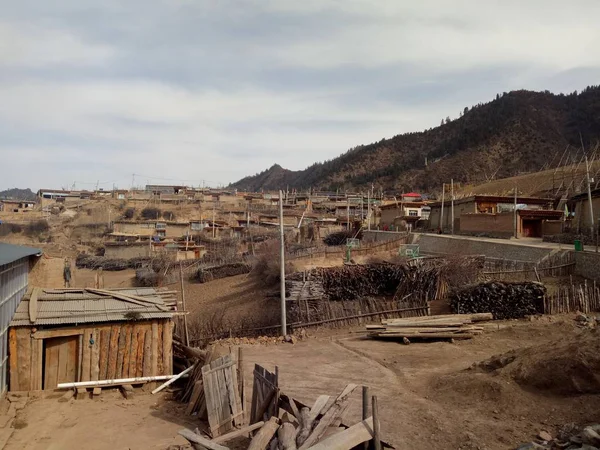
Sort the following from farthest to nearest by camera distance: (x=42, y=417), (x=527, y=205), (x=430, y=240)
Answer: (x=527, y=205), (x=430, y=240), (x=42, y=417)

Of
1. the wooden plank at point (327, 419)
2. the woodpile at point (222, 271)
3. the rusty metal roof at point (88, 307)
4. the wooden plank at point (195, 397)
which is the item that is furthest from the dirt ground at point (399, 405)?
the woodpile at point (222, 271)

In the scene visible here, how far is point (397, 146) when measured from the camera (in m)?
110

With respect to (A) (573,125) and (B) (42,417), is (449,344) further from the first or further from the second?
(A) (573,125)

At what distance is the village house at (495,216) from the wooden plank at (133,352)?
23.6 m

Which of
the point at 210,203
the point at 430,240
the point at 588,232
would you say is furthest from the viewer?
the point at 210,203

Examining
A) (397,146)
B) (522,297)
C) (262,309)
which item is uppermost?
(397,146)

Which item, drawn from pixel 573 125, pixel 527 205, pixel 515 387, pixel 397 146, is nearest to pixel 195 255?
pixel 527 205

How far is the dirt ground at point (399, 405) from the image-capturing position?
7.24 metres

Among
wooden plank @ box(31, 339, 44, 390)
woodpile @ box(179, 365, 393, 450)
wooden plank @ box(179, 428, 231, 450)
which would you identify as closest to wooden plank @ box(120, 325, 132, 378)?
wooden plank @ box(31, 339, 44, 390)

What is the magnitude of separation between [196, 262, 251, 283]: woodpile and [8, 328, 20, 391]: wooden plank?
21054 millimetres

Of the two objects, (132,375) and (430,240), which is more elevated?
(430,240)

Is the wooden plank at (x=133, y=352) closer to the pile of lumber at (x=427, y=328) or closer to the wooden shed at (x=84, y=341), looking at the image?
the wooden shed at (x=84, y=341)

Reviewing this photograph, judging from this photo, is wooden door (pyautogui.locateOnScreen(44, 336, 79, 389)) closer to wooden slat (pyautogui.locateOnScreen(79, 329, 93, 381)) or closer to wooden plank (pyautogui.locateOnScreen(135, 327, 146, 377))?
wooden slat (pyautogui.locateOnScreen(79, 329, 93, 381))

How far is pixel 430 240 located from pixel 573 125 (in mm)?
83555
